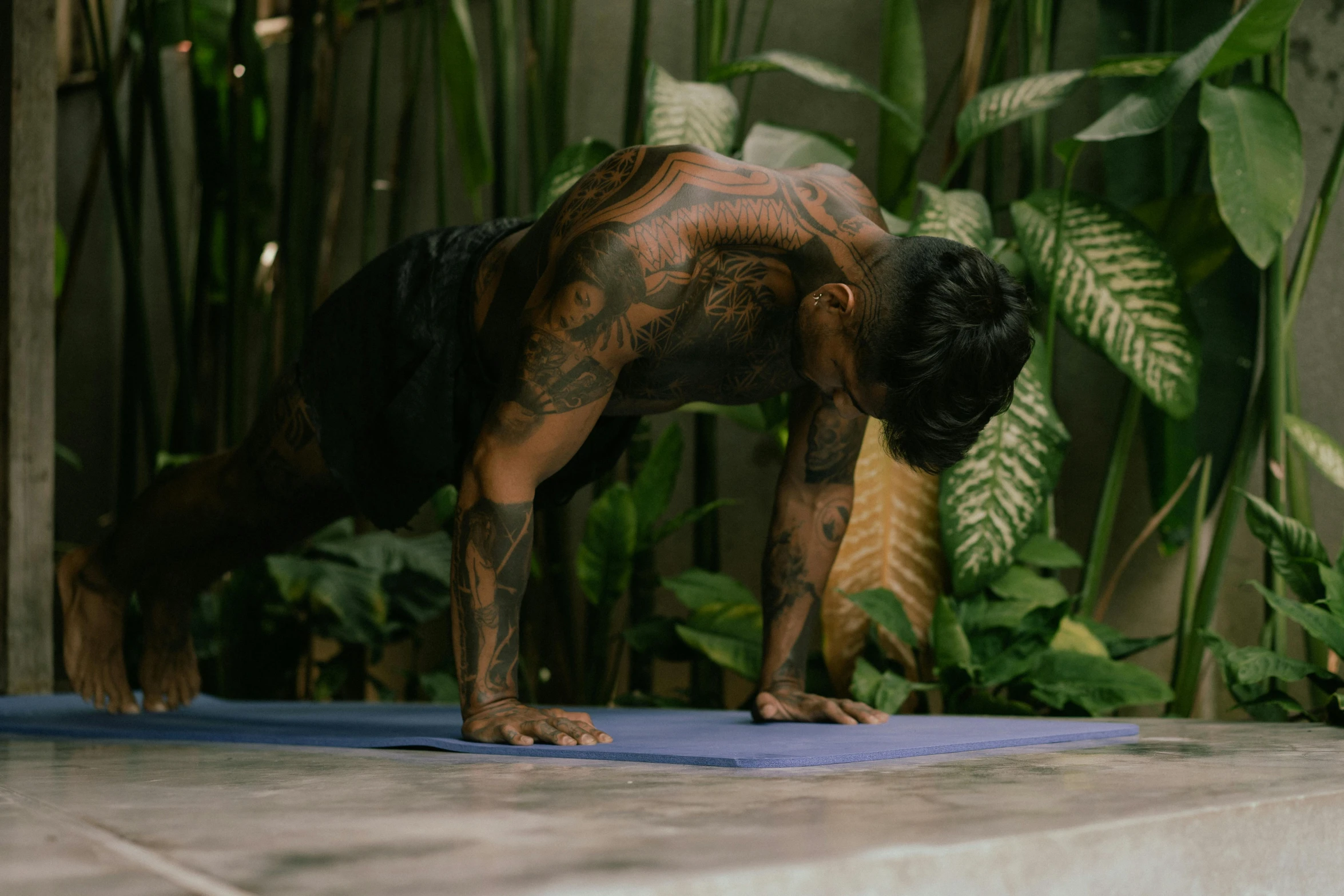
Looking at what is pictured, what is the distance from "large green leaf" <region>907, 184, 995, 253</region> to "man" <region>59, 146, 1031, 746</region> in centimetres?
49

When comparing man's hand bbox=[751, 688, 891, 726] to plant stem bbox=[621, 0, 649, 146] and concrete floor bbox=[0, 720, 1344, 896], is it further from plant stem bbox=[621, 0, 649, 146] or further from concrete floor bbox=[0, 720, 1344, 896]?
plant stem bbox=[621, 0, 649, 146]

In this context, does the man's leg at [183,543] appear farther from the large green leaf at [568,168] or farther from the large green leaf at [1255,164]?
the large green leaf at [1255,164]

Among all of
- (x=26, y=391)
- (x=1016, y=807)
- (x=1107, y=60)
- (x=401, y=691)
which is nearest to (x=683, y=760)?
(x=1016, y=807)

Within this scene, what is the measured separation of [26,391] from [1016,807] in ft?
Result: 7.83

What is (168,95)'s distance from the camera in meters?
4.18

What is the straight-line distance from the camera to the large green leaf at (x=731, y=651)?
2.36 meters

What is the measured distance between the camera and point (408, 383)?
1.86 meters

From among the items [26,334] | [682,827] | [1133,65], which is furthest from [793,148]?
[682,827]

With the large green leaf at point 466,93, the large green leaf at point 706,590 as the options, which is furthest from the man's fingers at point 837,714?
the large green leaf at point 466,93

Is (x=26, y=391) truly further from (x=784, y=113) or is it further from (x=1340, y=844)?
(x=1340, y=844)

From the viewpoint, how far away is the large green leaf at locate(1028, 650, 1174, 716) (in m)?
2.06

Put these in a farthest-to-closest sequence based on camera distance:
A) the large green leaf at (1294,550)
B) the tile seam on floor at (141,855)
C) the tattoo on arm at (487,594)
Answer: the large green leaf at (1294,550)
the tattoo on arm at (487,594)
the tile seam on floor at (141,855)

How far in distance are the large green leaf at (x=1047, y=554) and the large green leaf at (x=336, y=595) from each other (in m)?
1.44

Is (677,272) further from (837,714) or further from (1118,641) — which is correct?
(1118,641)
